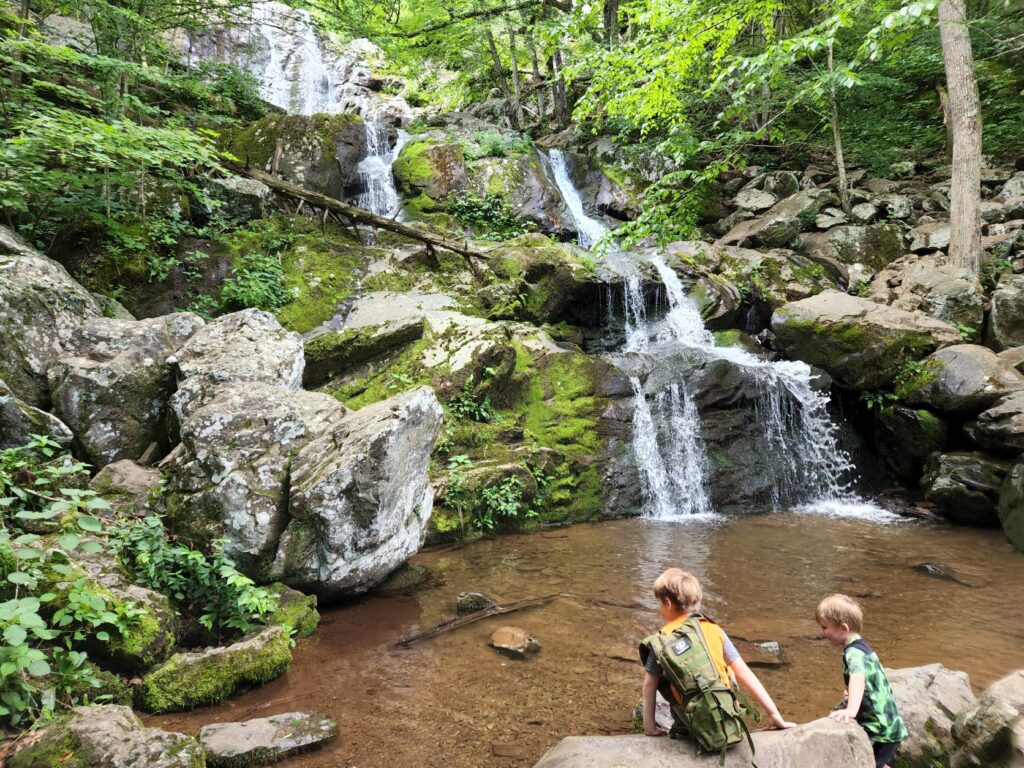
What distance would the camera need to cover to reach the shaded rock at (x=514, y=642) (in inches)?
176

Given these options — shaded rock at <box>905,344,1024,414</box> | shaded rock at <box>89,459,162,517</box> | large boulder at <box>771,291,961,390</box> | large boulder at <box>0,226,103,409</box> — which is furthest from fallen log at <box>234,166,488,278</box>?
shaded rock at <box>905,344,1024,414</box>

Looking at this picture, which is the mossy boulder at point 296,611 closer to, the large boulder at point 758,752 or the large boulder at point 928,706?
the large boulder at point 758,752

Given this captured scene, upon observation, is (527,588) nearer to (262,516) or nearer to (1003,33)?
(262,516)

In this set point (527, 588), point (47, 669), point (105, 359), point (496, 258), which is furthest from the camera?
point (496, 258)

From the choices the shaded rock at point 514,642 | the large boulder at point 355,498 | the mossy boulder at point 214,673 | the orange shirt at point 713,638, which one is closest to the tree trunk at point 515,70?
the large boulder at point 355,498

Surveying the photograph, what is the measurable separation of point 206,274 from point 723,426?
385 inches

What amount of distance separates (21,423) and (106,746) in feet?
13.1

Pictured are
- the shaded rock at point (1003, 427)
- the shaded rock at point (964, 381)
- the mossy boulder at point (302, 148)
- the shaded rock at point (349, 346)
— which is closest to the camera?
the shaded rock at point (1003, 427)

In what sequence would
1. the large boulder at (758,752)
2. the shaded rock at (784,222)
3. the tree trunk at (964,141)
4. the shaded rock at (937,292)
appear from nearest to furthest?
the large boulder at (758,752), the tree trunk at (964,141), the shaded rock at (937,292), the shaded rock at (784,222)

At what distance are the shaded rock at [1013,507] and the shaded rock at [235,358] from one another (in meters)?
9.69

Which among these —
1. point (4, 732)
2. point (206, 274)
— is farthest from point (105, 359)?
point (4, 732)

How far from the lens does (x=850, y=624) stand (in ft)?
8.80

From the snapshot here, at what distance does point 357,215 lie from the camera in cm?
1195

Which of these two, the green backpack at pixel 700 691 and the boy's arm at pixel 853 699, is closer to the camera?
the green backpack at pixel 700 691
